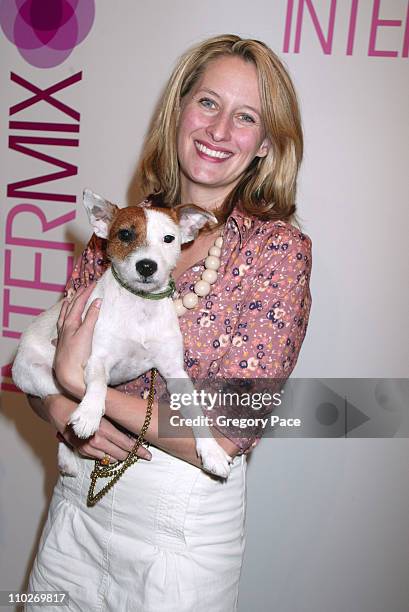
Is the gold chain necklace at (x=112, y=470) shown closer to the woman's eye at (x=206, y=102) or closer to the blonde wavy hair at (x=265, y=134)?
the blonde wavy hair at (x=265, y=134)

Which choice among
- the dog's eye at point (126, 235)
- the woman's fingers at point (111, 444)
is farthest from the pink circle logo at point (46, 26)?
the woman's fingers at point (111, 444)

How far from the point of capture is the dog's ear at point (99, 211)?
4.86 ft

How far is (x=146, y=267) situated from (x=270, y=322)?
12.8 inches

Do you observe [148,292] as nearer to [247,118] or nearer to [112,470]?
[112,470]

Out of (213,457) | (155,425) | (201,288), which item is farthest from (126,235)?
(213,457)

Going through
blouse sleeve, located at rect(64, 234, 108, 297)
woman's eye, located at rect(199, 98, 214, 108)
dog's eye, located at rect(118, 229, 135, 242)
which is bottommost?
blouse sleeve, located at rect(64, 234, 108, 297)

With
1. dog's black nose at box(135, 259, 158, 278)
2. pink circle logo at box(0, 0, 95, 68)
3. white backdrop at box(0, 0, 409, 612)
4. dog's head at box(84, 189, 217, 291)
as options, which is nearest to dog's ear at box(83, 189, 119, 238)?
dog's head at box(84, 189, 217, 291)

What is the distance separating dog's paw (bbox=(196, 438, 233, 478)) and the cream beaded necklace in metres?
0.36

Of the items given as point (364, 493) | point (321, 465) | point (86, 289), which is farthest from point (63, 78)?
point (364, 493)

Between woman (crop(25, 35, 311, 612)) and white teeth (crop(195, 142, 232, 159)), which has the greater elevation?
white teeth (crop(195, 142, 232, 159))

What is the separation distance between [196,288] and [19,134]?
1.49m

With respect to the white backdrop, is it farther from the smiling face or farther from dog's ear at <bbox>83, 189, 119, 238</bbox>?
dog's ear at <bbox>83, 189, 119, 238</bbox>

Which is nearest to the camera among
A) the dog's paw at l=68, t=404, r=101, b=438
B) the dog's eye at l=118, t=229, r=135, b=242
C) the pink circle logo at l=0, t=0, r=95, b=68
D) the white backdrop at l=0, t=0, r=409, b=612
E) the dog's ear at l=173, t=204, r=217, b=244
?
the dog's paw at l=68, t=404, r=101, b=438

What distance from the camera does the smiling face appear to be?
161 centimetres
